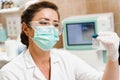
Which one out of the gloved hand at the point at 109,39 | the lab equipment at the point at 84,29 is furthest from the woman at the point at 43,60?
the lab equipment at the point at 84,29

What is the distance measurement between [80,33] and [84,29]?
58mm

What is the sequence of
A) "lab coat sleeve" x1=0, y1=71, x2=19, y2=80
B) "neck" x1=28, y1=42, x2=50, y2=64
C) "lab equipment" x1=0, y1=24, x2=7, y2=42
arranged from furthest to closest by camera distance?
"lab equipment" x1=0, y1=24, x2=7, y2=42
"neck" x1=28, y1=42, x2=50, y2=64
"lab coat sleeve" x1=0, y1=71, x2=19, y2=80

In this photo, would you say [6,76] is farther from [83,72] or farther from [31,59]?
[83,72]

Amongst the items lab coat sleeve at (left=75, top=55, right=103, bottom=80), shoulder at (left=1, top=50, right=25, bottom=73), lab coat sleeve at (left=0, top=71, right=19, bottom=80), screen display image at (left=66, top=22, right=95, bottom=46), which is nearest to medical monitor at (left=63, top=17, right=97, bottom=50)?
screen display image at (left=66, top=22, right=95, bottom=46)

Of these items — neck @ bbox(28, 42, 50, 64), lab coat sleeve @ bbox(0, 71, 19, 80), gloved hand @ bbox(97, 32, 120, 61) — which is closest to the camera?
gloved hand @ bbox(97, 32, 120, 61)

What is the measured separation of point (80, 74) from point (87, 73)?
0.16 feet

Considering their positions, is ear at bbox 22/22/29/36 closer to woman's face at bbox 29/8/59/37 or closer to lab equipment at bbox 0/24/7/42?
woman's face at bbox 29/8/59/37

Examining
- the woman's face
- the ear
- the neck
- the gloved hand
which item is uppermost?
the woman's face

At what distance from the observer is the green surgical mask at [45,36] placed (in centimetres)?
146

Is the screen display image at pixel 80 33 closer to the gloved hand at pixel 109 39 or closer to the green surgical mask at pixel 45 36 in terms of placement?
the green surgical mask at pixel 45 36

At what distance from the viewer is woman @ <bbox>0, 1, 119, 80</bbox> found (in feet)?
4.62

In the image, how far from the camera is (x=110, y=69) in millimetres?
1366

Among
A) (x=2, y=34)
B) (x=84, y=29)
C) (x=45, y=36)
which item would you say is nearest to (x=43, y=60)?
(x=45, y=36)

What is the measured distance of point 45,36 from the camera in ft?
4.86
